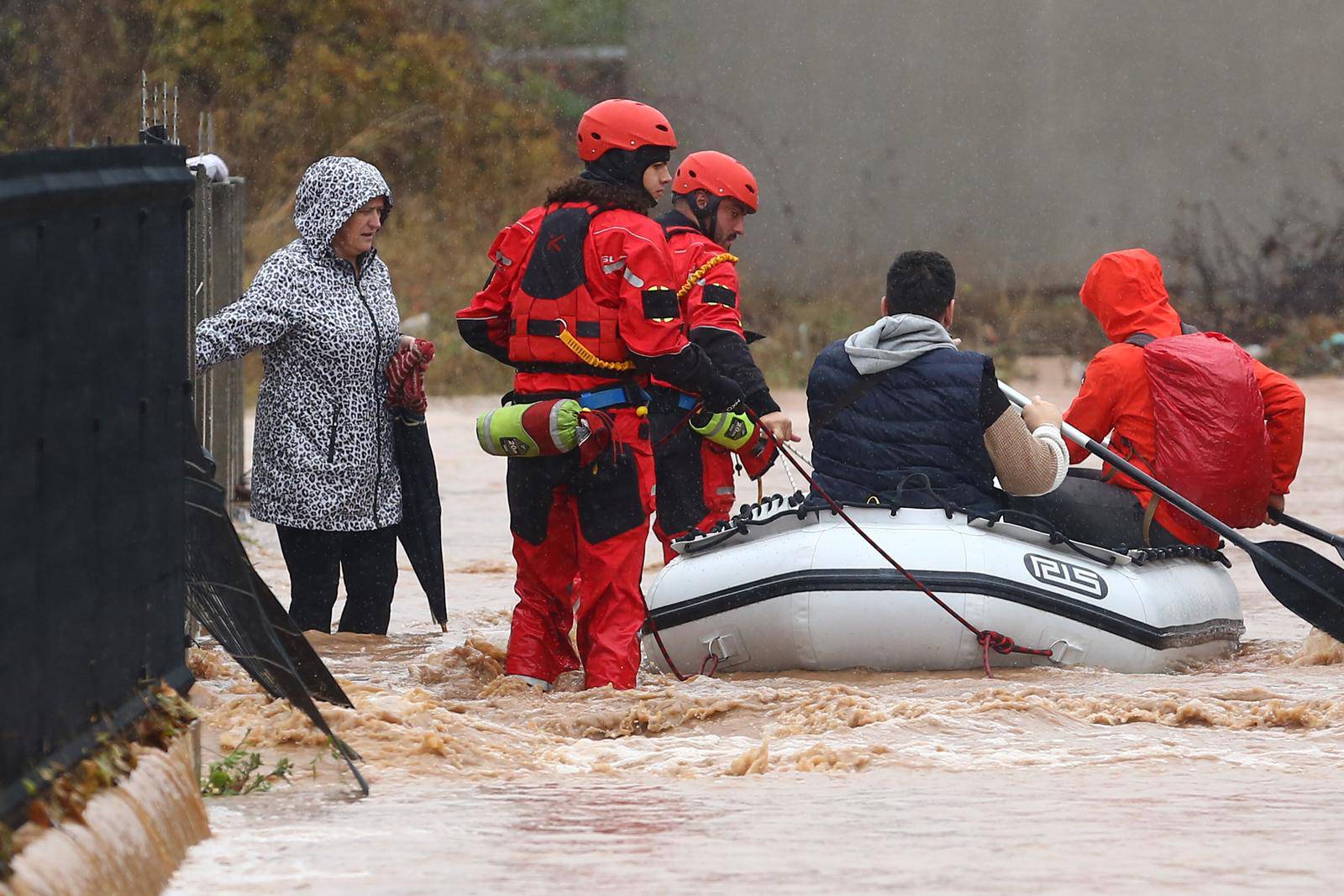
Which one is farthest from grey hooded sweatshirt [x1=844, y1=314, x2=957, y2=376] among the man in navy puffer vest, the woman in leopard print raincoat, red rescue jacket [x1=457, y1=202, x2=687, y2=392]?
the woman in leopard print raincoat

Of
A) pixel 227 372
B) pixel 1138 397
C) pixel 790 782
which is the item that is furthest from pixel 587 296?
pixel 227 372

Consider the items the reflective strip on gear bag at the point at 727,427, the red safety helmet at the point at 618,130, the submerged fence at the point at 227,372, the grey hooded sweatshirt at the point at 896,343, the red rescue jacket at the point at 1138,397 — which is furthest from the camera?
the submerged fence at the point at 227,372

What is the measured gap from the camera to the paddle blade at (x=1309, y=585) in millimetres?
6391

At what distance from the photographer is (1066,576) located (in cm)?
600

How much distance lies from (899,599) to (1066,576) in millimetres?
559

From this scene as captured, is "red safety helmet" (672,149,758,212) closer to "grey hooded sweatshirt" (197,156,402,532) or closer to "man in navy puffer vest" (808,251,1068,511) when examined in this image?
"man in navy puffer vest" (808,251,1068,511)

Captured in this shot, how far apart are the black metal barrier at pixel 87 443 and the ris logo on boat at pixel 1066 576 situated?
9.31 ft

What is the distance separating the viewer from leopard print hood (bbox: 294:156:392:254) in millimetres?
5996

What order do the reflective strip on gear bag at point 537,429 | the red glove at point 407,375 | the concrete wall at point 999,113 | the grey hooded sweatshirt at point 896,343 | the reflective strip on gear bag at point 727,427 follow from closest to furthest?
the reflective strip on gear bag at point 537,429 → the grey hooded sweatshirt at point 896,343 → the red glove at point 407,375 → the reflective strip on gear bag at point 727,427 → the concrete wall at point 999,113

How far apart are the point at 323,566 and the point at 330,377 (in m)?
0.60

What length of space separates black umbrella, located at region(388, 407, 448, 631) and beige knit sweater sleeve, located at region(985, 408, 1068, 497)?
174 cm

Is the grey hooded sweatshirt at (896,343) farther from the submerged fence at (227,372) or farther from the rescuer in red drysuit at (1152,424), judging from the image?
the submerged fence at (227,372)

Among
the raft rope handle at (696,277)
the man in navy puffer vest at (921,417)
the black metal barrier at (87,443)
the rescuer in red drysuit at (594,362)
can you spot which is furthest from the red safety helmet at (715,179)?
the black metal barrier at (87,443)

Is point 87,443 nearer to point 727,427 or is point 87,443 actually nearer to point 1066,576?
point 727,427
